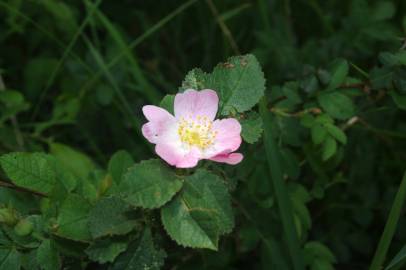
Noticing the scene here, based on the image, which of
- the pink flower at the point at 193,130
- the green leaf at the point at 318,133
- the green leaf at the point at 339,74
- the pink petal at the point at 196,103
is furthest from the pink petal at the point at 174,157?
the green leaf at the point at 339,74

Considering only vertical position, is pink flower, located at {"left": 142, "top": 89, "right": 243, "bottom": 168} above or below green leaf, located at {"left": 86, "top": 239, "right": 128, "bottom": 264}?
above

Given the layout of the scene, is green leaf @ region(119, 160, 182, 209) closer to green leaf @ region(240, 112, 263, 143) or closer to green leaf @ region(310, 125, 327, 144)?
green leaf @ region(240, 112, 263, 143)

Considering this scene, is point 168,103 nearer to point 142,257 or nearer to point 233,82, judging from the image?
point 233,82

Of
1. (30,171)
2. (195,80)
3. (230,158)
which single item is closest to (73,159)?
(30,171)

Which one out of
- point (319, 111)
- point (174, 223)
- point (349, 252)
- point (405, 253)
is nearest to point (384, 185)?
point (349, 252)

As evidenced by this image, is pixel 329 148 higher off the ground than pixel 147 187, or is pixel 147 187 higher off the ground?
pixel 147 187

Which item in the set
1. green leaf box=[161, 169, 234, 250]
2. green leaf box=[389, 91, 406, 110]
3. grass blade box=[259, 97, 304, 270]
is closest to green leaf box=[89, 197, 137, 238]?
green leaf box=[161, 169, 234, 250]

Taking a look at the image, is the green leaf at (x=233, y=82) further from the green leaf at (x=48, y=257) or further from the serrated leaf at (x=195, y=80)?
the green leaf at (x=48, y=257)
